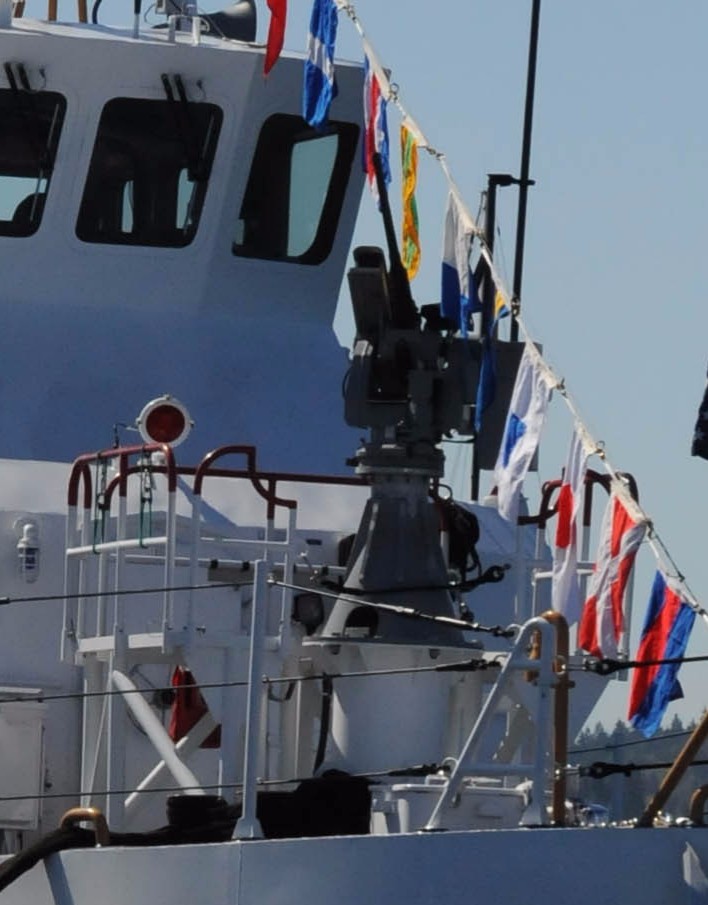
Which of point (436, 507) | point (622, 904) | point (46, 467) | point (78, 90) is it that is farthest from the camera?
point (78, 90)

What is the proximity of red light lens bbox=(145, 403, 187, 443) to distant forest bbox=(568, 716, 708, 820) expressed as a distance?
2632mm

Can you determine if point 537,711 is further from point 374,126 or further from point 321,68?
point 321,68

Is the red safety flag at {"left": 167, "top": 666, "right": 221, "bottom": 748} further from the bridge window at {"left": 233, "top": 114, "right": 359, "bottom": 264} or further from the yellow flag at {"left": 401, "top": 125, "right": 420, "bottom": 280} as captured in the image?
the bridge window at {"left": 233, "top": 114, "right": 359, "bottom": 264}

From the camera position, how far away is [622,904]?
12.6 metres

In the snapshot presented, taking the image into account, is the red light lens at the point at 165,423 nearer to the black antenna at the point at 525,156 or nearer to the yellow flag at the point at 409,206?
the yellow flag at the point at 409,206

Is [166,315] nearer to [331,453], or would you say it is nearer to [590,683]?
[331,453]

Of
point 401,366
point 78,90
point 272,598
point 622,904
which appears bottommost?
point 622,904

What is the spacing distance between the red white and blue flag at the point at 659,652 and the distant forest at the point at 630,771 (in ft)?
0.64

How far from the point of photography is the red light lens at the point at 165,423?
51.1 ft

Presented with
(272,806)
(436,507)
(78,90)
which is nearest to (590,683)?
(436,507)

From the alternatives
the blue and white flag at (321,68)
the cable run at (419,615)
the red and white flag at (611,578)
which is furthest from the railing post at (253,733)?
the blue and white flag at (321,68)

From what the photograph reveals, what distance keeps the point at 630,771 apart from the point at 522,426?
1.76 m

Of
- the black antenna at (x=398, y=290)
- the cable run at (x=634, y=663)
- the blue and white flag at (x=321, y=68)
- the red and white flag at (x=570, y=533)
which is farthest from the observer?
the blue and white flag at (x=321, y=68)

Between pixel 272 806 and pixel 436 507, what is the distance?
1.89 meters
